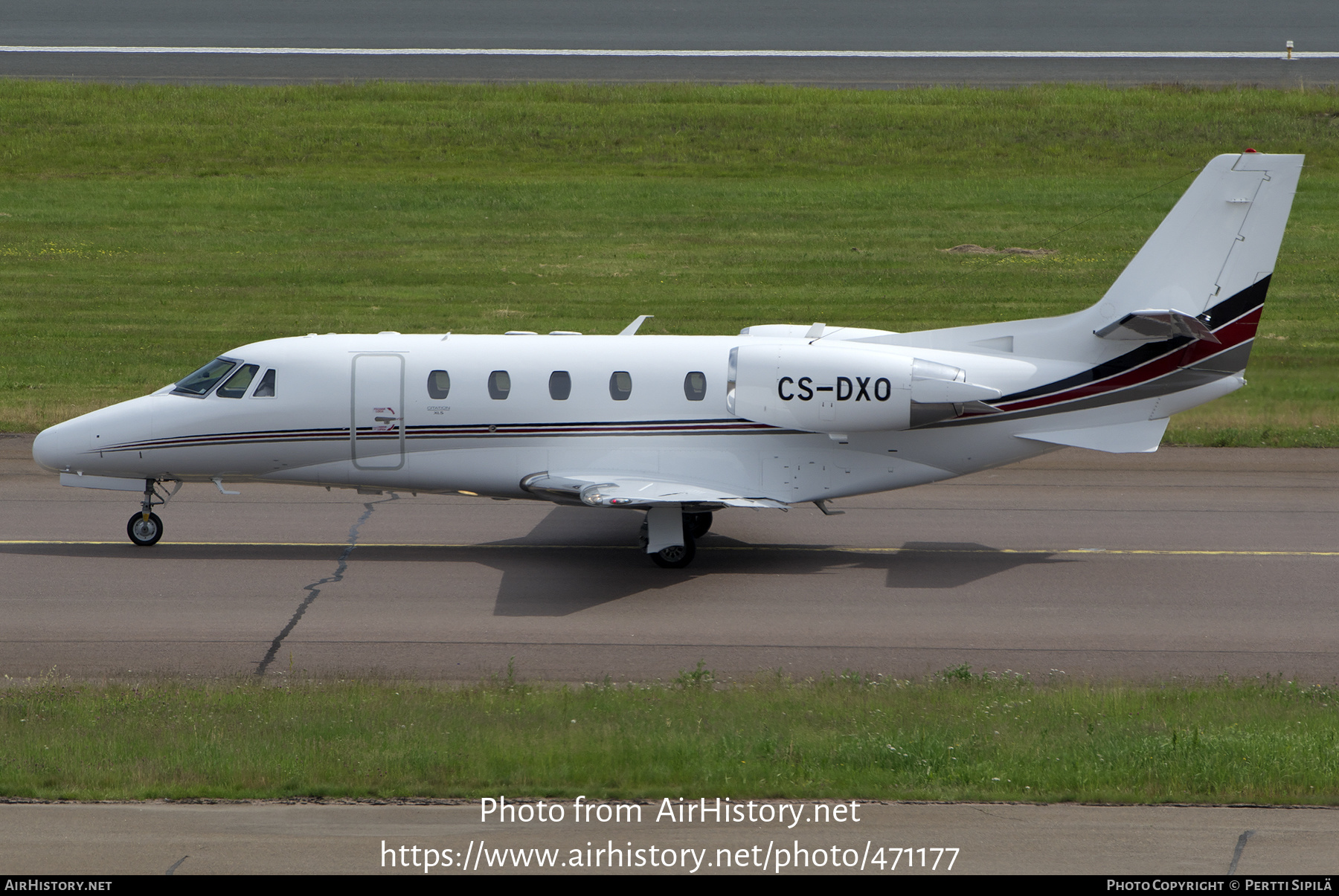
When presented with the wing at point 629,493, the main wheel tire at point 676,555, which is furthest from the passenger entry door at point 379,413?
the main wheel tire at point 676,555

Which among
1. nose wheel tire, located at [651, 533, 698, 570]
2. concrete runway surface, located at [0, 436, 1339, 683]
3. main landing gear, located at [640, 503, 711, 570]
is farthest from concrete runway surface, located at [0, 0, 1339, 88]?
nose wheel tire, located at [651, 533, 698, 570]

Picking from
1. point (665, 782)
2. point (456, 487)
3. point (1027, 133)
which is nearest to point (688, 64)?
point (1027, 133)

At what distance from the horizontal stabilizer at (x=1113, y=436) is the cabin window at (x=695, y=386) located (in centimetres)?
442

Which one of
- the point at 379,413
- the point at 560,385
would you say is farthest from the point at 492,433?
the point at 379,413

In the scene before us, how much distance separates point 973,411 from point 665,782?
370 inches

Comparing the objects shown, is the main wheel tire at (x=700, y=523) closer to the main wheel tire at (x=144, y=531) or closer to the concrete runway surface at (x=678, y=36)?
the main wheel tire at (x=144, y=531)

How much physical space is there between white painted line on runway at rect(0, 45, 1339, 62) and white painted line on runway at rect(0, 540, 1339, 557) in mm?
40228

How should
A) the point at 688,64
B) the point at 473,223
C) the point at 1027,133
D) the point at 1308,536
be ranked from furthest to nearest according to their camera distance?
the point at 688,64 < the point at 1027,133 < the point at 473,223 < the point at 1308,536

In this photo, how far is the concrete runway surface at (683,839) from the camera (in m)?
9.84

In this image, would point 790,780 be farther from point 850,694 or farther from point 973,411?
point 973,411

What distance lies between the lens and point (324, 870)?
382 inches

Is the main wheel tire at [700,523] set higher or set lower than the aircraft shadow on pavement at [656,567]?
higher

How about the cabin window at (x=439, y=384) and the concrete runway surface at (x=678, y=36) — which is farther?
the concrete runway surface at (x=678, y=36)

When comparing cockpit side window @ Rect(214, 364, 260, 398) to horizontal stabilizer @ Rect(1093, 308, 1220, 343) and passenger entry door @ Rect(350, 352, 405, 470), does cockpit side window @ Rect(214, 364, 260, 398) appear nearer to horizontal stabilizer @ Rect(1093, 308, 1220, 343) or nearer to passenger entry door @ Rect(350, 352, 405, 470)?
passenger entry door @ Rect(350, 352, 405, 470)
